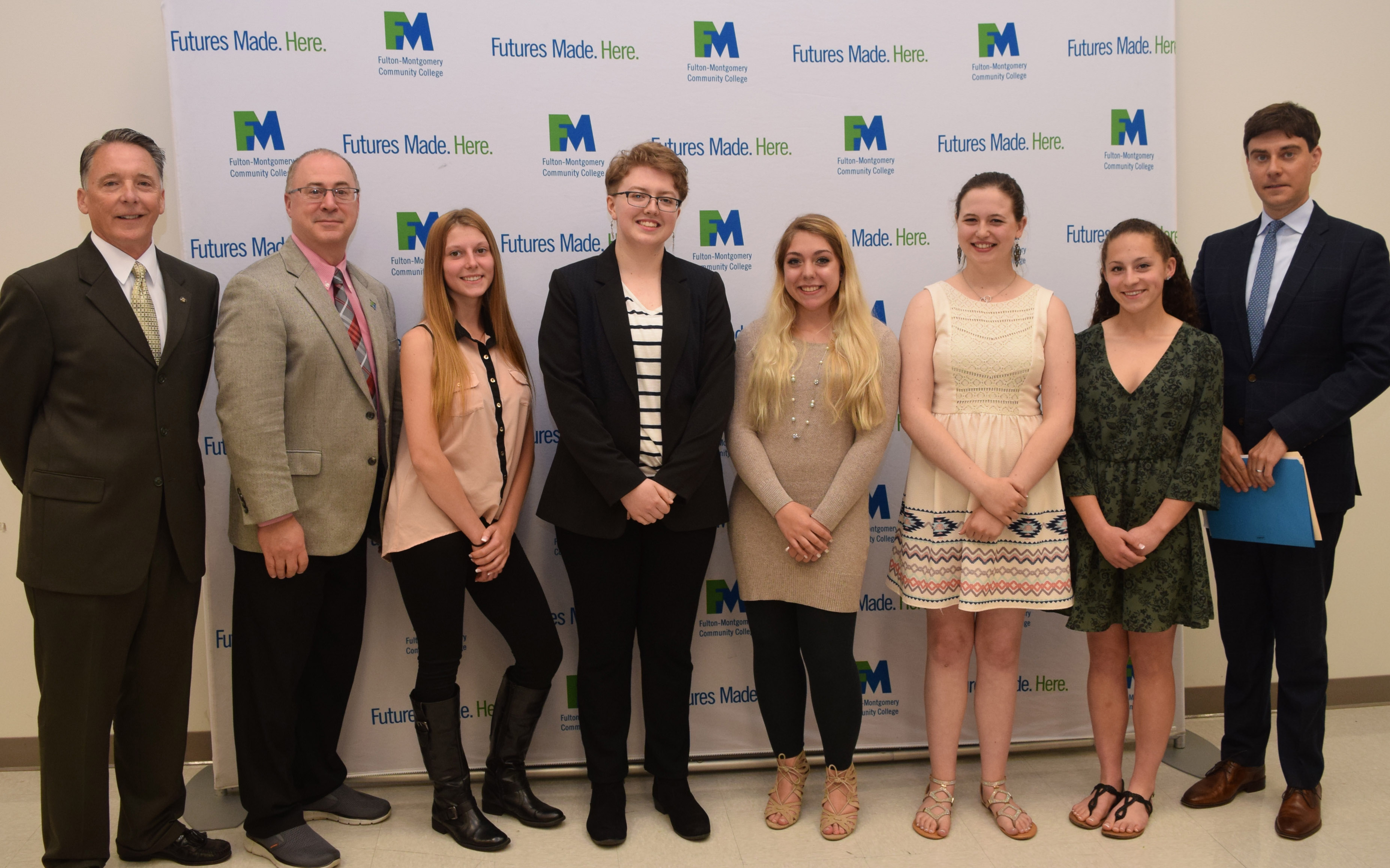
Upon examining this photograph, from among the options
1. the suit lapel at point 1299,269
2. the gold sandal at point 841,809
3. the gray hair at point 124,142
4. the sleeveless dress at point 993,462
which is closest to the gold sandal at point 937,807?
the gold sandal at point 841,809

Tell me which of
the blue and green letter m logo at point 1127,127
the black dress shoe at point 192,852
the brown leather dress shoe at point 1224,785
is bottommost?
the brown leather dress shoe at point 1224,785

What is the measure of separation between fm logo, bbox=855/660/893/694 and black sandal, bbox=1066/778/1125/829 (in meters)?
0.69

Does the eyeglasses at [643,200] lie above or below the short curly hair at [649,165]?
below

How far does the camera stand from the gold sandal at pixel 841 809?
7.96 ft

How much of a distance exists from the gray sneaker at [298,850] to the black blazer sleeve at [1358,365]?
9.40ft

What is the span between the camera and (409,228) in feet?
9.04

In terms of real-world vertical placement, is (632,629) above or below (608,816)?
above

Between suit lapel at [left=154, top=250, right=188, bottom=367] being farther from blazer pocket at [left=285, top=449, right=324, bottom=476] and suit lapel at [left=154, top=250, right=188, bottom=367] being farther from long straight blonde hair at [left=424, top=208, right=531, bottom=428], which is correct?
long straight blonde hair at [left=424, top=208, right=531, bottom=428]

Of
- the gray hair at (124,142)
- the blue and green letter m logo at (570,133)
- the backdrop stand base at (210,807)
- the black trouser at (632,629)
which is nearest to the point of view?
the gray hair at (124,142)

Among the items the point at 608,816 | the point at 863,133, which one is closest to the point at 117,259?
the point at 608,816

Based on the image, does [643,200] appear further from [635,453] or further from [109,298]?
[109,298]

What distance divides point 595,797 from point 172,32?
264 centimetres

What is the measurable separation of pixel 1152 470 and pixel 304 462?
7.45 ft

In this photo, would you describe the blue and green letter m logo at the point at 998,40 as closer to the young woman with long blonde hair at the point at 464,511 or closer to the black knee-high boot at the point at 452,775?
the young woman with long blonde hair at the point at 464,511
